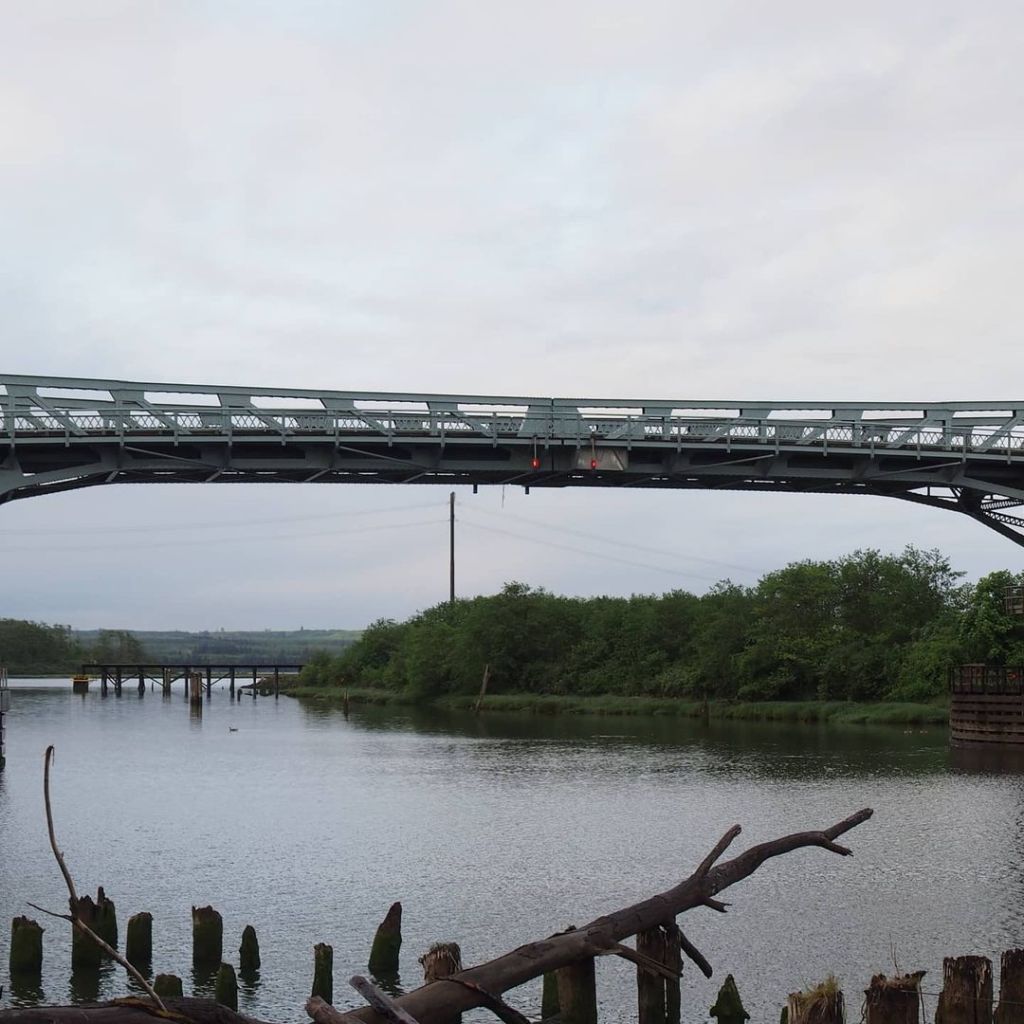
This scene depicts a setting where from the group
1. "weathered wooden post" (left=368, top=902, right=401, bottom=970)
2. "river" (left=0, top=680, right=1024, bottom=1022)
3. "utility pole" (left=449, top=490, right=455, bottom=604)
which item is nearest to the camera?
→ "weathered wooden post" (left=368, top=902, right=401, bottom=970)

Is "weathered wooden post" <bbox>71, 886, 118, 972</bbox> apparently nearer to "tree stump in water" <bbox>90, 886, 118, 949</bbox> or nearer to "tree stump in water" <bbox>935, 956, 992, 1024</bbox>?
"tree stump in water" <bbox>90, 886, 118, 949</bbox>

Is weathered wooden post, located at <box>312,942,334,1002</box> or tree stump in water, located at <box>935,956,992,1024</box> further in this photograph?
weathered wooden post, located at <box>312,942,334,1002</box>

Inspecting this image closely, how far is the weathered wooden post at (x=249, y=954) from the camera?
19.5 m

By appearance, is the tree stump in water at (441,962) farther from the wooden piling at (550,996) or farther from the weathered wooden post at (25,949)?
the weathered wooden post at (25,949)

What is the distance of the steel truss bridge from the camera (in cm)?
3562

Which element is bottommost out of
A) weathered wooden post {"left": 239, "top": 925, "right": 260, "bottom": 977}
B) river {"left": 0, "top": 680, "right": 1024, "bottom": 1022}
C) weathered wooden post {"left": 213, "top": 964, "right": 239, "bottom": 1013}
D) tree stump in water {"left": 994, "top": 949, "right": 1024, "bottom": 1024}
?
river {"left": 0, "top": 680, "right": 1024, "bottom": 1022}

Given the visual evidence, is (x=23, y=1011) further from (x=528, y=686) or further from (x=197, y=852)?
(x=528, y=686)

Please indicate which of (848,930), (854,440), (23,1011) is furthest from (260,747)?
(23,1011)

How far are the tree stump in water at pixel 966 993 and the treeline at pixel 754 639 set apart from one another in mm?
48274

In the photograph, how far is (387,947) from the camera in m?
19.1

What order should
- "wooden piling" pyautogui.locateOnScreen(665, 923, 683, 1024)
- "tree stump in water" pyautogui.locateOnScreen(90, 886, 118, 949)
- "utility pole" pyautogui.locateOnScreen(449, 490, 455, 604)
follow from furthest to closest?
"utility pole" pyautogui.locateOnScreen(449, 490, 455, 604) < "tree stump in water" pyautogui.locateOnScreen(90, 886, 118, 949) < "wooden piling" pyautogui.locateOnScreen(665, 923, 683, 1024)

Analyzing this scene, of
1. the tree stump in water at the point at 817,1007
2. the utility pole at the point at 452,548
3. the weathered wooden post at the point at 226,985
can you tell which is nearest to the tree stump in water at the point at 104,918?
the weathered wooden post at the point at 226,985

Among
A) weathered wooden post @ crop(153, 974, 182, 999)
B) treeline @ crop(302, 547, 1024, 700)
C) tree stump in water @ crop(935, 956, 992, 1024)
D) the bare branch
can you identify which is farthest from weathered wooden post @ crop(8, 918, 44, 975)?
treeline @ crop(302, 547, 1024, 700)

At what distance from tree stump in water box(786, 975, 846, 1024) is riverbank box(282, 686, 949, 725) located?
200 feet
